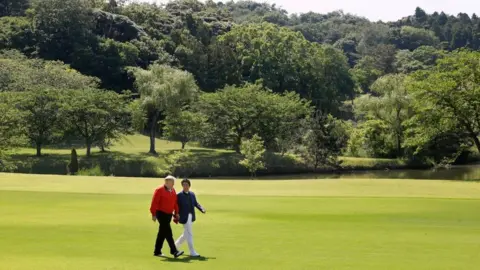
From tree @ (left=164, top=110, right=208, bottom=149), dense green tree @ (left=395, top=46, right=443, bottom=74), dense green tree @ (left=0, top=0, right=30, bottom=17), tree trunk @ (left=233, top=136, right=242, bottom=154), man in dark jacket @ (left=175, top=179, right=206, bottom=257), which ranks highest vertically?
dense green tree @ (left=0, top=0, right=30, bottom=17)

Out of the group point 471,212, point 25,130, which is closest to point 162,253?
point 471,212

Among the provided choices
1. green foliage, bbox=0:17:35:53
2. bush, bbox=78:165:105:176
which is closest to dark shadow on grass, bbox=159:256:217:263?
bush, bbox=78:165:105:176

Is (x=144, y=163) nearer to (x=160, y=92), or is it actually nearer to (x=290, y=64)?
(x=160, y=92)

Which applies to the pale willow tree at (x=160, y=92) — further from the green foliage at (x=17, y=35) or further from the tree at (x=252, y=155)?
the green foliage at (x=17, y=35)

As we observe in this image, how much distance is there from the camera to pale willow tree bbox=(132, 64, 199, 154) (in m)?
81.4

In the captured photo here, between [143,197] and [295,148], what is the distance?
47.3 m

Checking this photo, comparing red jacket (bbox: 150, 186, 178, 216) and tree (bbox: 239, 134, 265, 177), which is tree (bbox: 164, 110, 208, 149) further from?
red jacket (bbox: 150, 186, 178, 216)

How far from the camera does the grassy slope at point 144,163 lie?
7075 cm

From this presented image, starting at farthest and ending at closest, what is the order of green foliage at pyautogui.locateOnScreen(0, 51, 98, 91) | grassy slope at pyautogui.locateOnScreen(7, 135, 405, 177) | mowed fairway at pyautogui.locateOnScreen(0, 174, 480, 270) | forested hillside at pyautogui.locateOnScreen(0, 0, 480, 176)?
green foliage at pyautogui.locateOnScreen(0, 51, 98, 91)
grassy slope at pyautogui.locateOnScreen(7, 135, 405, 177)
forested hillside at pyautogui.locateOnScreen(0, 0, 480, 176)
mowed fairway at pyautogui.locateOnScreen(0, 174, 480, 270)

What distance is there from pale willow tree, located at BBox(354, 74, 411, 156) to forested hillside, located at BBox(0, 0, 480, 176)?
165 mm

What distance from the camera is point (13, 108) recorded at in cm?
7219

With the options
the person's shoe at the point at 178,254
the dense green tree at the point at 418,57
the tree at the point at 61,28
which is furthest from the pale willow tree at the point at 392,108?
the dense green tree at the point at 418,57

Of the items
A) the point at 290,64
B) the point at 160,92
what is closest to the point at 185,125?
the point at 160,92

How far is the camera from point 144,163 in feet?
242
